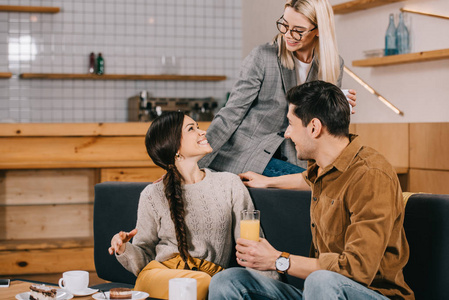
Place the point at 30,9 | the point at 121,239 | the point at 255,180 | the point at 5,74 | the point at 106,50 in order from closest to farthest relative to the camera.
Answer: the point at 121,239 < the point at 255,180 < the point at 5,74 < the point at 30,9 < the point at 106,50

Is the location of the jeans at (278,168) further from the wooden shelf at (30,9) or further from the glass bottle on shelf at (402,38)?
the wooden shelf at (30,9)

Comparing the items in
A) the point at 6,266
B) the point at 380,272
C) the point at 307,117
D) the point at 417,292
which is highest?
the point at 307,117

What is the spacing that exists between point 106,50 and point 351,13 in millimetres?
2565

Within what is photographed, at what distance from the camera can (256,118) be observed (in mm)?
2439

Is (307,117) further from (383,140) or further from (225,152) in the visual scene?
(383,140)

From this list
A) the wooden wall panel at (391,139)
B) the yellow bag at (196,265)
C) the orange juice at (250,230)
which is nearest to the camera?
the orange juice at (250,230)

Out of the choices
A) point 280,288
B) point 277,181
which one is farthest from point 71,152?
point 280,288

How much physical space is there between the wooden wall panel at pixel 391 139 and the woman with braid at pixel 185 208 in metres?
1.81

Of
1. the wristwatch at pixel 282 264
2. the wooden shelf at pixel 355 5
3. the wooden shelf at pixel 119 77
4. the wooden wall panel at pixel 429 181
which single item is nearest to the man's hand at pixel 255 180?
the wristwatch at pixel 282 264

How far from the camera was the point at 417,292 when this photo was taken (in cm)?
181

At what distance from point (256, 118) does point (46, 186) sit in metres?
2.07

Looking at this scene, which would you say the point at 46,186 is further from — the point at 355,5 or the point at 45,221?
the point at 355,5

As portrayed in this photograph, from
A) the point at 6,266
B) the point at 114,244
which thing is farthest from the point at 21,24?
the point at 114,244

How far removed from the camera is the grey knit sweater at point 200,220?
86.1 inches
